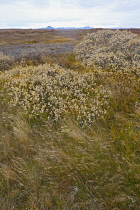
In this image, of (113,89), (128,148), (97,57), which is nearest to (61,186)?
(128,148)

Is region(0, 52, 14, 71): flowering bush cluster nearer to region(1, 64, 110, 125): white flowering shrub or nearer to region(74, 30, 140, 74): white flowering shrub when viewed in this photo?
region(1, 64, 110, 125): white flowering shrub

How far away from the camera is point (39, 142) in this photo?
468 cm

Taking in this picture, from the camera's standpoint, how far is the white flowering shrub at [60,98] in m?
5.94

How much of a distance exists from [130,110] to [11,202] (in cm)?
483

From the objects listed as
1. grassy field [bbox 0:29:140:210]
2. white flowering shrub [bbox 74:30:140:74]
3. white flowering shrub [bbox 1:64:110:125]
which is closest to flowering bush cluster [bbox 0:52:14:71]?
white flowering shrub [bbox 1:64:110:125]

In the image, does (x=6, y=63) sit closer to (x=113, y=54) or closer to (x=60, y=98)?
(x=113, y=54)

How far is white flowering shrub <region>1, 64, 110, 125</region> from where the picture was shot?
594 cm

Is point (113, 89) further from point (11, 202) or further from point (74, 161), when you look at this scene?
point (11, 202)

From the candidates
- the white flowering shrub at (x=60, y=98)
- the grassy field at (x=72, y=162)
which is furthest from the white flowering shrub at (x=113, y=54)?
the grassy field at (x=72, y=162)

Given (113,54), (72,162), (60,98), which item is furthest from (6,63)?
(72,162)

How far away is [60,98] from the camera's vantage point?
661cm

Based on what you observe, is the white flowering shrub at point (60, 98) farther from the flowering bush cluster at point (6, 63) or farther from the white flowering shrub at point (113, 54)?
the flowering bush cluster at point (6, 63)

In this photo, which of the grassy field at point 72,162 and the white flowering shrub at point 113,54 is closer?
the grassy field at point 72,162

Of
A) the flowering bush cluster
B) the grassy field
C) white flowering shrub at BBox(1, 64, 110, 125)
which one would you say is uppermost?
the flowering bush cluster
